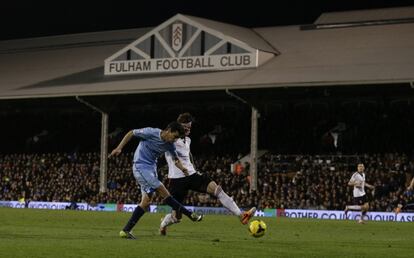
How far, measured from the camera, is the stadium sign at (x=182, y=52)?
146 feet

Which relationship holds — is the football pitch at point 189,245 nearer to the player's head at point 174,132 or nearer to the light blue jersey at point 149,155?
the light blue jersey at point 149,155

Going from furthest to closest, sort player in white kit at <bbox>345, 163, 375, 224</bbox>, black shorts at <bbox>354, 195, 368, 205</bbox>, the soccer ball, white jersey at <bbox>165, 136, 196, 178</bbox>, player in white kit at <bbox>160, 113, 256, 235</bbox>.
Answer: black shorts at <bbox>354, 195, 368, 205</bbox> < player in white kit at <bbox>345, 163, 375, 224</bbox> < white jersey at <bbox>165, 136, 196, 178</bbox> < player in white kit at <bbox>160, 113, 256, 235</bbox> < the soccer ball

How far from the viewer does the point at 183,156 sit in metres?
18.6

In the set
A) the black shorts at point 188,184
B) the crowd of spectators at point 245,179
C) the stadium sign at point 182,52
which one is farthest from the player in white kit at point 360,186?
the stadium sign at point 182,52

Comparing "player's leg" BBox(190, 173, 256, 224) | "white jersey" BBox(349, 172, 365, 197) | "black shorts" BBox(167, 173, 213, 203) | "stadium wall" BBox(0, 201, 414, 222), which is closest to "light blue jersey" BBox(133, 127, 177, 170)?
"player's leg" BBox(190, 173, 256, 224)

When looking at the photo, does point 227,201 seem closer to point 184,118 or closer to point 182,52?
point 184,118

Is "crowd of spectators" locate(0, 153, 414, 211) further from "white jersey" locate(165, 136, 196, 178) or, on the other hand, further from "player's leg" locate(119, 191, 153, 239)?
"player's leg" locate(119, 191, 153, 239)

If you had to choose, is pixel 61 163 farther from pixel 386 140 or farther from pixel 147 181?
pixel 147 181

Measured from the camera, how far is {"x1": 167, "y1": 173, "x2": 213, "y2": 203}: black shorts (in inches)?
705

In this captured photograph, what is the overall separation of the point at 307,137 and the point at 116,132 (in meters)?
12.8

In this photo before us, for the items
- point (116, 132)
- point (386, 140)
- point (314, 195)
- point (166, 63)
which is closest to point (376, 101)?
point (386, 140)

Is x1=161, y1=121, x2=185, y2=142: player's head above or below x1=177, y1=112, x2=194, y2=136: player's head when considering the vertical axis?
below

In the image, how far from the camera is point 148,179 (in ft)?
53.5

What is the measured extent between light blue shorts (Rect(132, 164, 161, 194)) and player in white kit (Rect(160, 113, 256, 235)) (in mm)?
724
